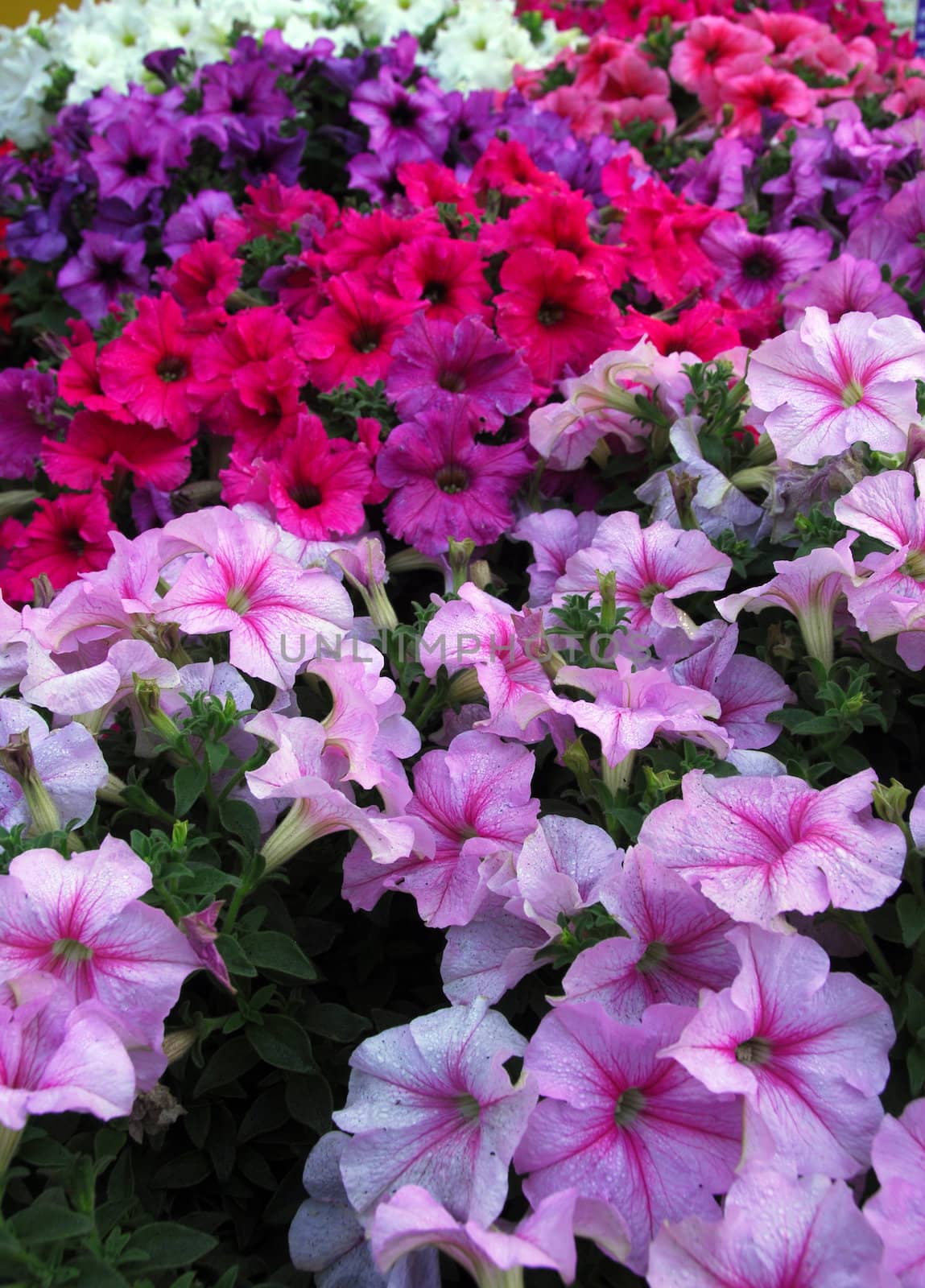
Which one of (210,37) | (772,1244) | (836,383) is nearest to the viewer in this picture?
(772,1244)

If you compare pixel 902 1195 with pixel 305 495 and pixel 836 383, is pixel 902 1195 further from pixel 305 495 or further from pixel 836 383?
pixel 305 495

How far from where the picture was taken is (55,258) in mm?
2303

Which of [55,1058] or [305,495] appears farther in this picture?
[305,495]

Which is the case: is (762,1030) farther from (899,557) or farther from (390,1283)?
(899,557)

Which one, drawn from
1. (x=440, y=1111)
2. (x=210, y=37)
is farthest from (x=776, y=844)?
(x=210, y=37)

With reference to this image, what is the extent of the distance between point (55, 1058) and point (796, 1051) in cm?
54

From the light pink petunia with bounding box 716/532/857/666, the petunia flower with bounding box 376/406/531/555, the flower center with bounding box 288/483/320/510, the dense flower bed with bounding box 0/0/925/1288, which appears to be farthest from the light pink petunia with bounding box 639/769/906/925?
the flower center with bounding box 288/483/320/510

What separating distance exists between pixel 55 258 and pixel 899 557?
6.35ft

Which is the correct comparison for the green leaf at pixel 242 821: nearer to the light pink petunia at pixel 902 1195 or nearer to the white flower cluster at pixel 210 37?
the light pink petunia at pixel 902 1195

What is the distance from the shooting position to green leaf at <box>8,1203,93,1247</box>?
749mm

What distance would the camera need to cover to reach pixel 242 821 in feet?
3.24

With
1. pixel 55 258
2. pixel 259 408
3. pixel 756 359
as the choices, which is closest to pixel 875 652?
pixel 756 359

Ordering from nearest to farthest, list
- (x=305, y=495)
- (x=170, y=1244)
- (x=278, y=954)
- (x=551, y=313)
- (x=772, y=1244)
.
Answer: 1. (x=772, y=1244)
2. (x=170, y=1244)
3. (x=278, y=954)
4. (x=305, y=495)
5. (x=551, y=313)

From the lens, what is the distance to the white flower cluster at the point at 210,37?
257 centimetres
